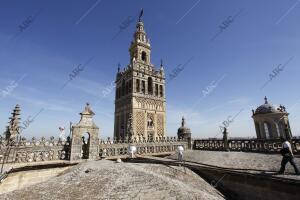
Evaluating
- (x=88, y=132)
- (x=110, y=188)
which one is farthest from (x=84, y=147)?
(x=110, y=188)

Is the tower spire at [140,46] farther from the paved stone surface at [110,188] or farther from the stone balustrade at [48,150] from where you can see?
the paved stone surface at [110,188]

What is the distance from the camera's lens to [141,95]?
114 feet

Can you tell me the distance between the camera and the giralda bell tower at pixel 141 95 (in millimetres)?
33594

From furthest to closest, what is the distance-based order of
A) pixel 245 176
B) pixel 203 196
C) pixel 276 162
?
1. pixel 276 162
2. pixel 245 176
3. pixel 203 196

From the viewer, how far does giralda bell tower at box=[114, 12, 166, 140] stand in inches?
1323

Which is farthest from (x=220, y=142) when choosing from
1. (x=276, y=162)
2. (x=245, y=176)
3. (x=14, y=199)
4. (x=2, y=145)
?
(x=2, y=145)

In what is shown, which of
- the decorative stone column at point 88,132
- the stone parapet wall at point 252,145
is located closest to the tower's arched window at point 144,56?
the decorative stone column at point 88,132

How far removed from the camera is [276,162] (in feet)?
34.8

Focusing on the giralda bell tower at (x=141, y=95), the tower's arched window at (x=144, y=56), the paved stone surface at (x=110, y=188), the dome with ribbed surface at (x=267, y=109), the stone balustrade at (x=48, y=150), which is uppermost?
the tower's arched window at (x=144, y=56)

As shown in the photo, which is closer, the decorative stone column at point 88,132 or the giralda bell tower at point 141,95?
the decorative stone column at point 88,132

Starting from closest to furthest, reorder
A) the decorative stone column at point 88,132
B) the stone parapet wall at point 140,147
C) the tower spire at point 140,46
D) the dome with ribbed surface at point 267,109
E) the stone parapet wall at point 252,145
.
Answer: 1. the stone parapet wall at point 252,145
2. the decorative stone column at point 88,132
3. the stone parapet wall at point 140,147
4. the dome with ribbed surface at point 267,109
5. the tower spire at point 140,46

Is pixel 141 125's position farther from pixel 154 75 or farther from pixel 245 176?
pixel 245 176

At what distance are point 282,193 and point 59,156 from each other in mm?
16358

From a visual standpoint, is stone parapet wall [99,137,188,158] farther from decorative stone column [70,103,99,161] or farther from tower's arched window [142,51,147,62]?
tower's arched window [142,51,147,62]
